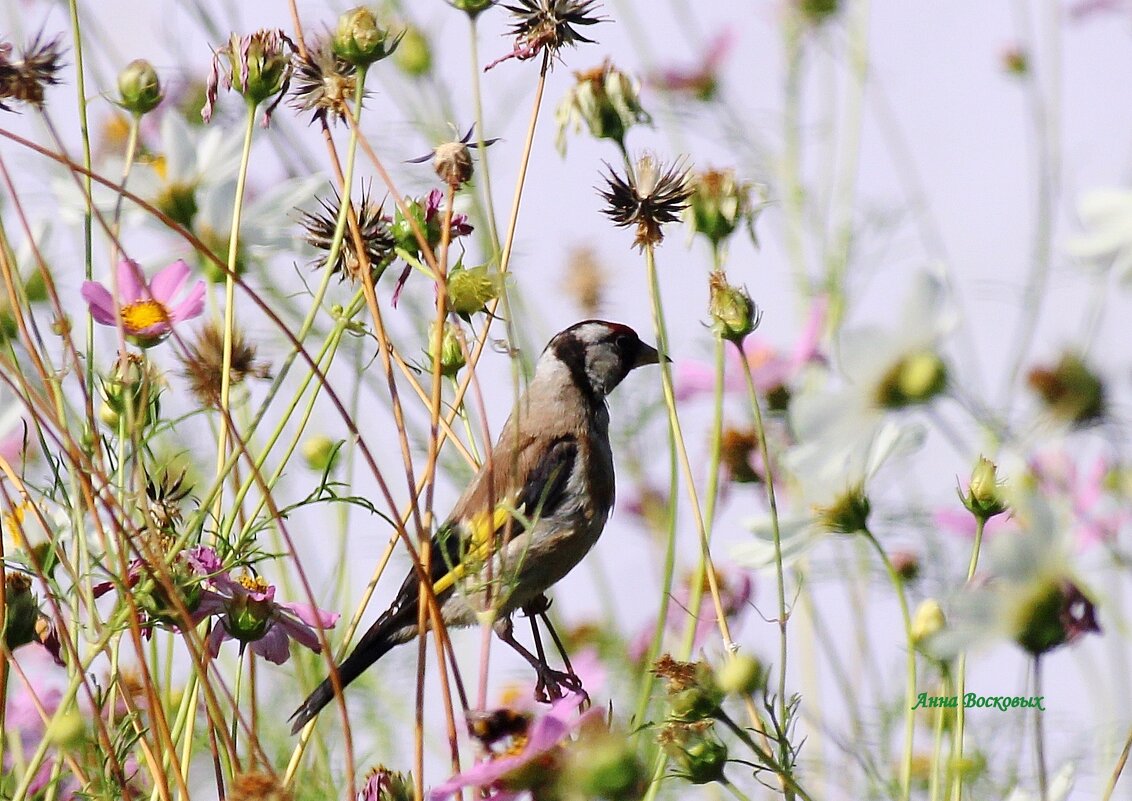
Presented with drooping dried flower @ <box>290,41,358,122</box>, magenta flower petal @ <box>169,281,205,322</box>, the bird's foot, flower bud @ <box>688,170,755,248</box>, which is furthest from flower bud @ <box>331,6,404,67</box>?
the bird's foot

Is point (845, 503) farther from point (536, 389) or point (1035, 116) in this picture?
point (536, 389)

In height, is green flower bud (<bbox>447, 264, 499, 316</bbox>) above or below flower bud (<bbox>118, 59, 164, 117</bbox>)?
below

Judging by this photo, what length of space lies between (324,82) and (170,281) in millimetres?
271

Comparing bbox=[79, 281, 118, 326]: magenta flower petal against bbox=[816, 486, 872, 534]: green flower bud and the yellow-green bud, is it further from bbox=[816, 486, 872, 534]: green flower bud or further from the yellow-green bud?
the yellow-green bud

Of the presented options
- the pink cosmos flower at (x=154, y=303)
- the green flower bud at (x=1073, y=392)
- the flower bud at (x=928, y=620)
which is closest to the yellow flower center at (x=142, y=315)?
the pink cosmos flower at (x=154, y=303)

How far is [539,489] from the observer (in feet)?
8.19

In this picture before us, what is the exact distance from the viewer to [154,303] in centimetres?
146

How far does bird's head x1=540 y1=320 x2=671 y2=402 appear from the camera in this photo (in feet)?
8.95

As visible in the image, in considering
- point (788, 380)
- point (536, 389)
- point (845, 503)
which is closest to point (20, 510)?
point (845, 503)

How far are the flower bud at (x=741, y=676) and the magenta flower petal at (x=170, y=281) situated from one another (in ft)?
2.25

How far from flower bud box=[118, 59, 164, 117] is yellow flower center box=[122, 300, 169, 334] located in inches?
9.0

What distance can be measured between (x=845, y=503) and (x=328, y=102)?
611 mm

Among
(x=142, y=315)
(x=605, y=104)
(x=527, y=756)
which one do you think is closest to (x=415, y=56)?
(x=605, y=104)

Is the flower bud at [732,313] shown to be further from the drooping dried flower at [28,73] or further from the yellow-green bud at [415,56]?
the yellow-green bud at [415,56]
